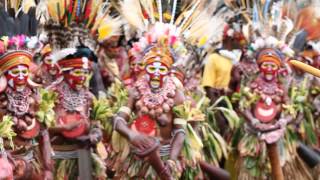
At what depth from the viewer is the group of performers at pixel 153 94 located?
623 cm

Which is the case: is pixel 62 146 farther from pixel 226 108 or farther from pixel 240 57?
pixel 240 57

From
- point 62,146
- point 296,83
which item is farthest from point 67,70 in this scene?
point 296,83

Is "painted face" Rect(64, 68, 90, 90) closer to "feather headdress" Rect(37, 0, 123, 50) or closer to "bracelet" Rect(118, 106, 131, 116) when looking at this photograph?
"feather headdress" Rect(37, 0, 123, 50)

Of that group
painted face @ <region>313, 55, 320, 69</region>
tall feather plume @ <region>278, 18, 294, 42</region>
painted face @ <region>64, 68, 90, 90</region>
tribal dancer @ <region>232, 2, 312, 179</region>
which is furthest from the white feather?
painted face @ <region>313, 55, 320, 69</region>

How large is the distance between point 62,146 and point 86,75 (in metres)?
0.62

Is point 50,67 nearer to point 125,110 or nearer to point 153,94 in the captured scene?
point 125,110

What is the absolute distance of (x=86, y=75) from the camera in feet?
23.4

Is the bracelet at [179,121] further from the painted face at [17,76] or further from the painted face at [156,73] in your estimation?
the painted face at [17,76]

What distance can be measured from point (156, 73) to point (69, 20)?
96cm

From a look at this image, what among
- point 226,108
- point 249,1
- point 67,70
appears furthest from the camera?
point 249,1

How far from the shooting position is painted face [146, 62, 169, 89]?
6.89 m

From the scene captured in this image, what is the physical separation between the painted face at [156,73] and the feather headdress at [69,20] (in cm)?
72

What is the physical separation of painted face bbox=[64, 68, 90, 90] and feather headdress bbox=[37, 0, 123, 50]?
0.87 feet

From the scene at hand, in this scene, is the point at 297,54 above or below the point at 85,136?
above
